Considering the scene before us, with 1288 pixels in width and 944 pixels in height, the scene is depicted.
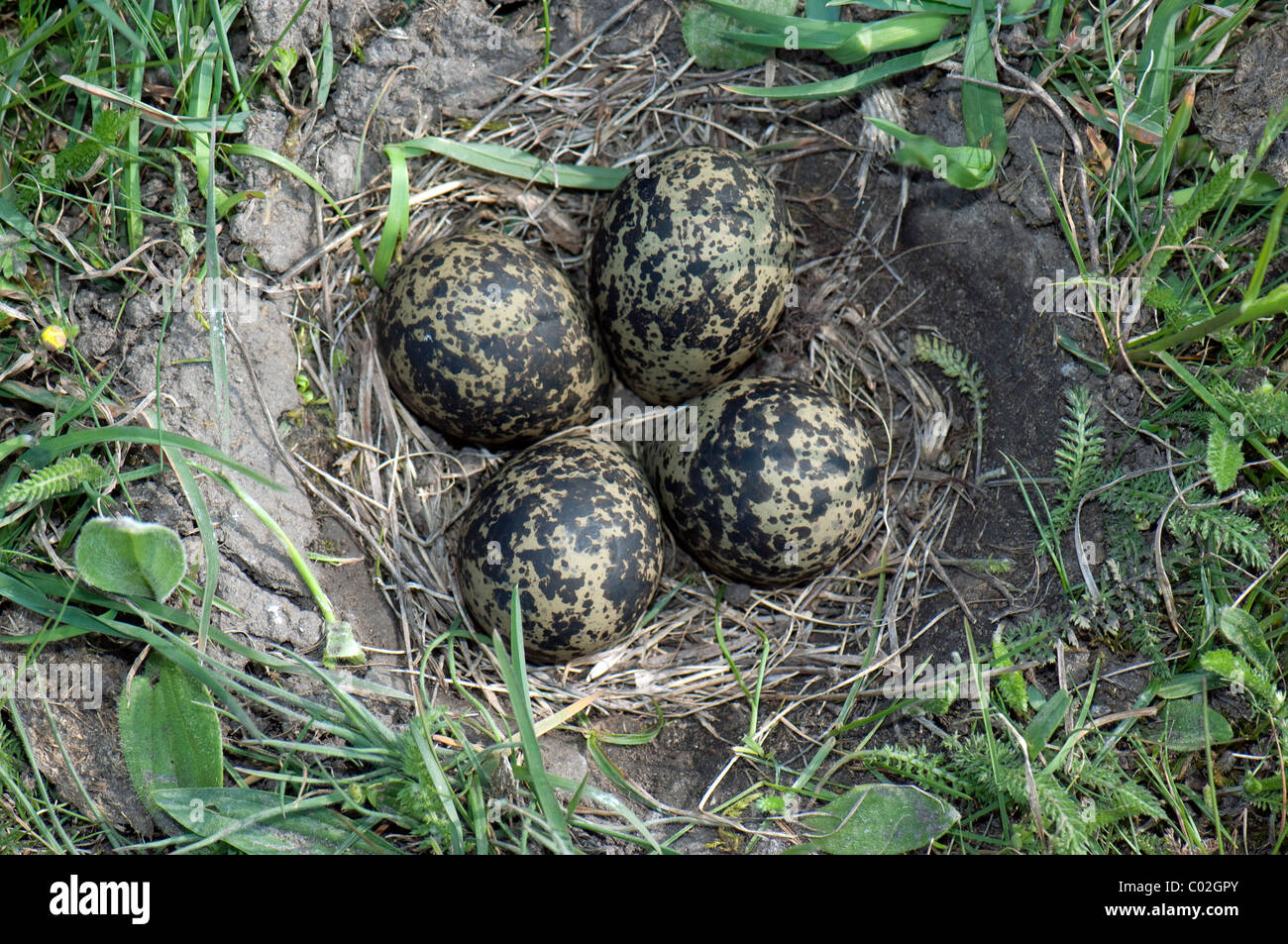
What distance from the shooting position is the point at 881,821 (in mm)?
2188

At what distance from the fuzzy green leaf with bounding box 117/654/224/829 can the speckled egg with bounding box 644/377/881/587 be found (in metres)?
1.38

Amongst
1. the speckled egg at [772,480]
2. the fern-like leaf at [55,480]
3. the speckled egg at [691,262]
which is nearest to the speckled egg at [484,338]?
the speckled egg at [691,262]

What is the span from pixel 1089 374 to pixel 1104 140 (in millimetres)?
667

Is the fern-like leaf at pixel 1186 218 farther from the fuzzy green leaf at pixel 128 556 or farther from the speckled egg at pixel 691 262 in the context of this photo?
the fuzzy green leaf at pixel 128 556

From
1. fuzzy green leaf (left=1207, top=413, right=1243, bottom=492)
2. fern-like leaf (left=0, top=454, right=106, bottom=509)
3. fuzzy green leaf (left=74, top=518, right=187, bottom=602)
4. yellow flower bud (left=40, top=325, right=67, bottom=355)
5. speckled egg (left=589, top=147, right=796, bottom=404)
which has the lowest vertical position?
fuzzy green leaf (left=74, top=518, right=187, bottom=602)

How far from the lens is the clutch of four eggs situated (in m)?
2.38

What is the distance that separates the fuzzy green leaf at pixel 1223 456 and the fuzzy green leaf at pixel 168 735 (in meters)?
2.56

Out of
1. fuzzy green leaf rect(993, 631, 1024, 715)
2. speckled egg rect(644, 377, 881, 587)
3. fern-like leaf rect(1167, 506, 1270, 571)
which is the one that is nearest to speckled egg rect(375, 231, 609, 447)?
speckled egg rect(644, 377, 881, 587)

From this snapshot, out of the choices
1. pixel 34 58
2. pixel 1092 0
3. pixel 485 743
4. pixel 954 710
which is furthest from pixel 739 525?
pixel 34 58

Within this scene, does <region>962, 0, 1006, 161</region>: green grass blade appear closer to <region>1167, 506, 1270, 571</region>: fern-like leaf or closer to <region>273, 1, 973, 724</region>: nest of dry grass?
<region>273, 1, 973, 724</region>: nest of dry grass

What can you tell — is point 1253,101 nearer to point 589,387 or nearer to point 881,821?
point 589,387

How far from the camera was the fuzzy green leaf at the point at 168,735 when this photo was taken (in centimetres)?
216

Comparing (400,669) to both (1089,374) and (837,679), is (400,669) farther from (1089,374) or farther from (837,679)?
(1089,374)

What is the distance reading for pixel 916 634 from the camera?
251 centimetres
